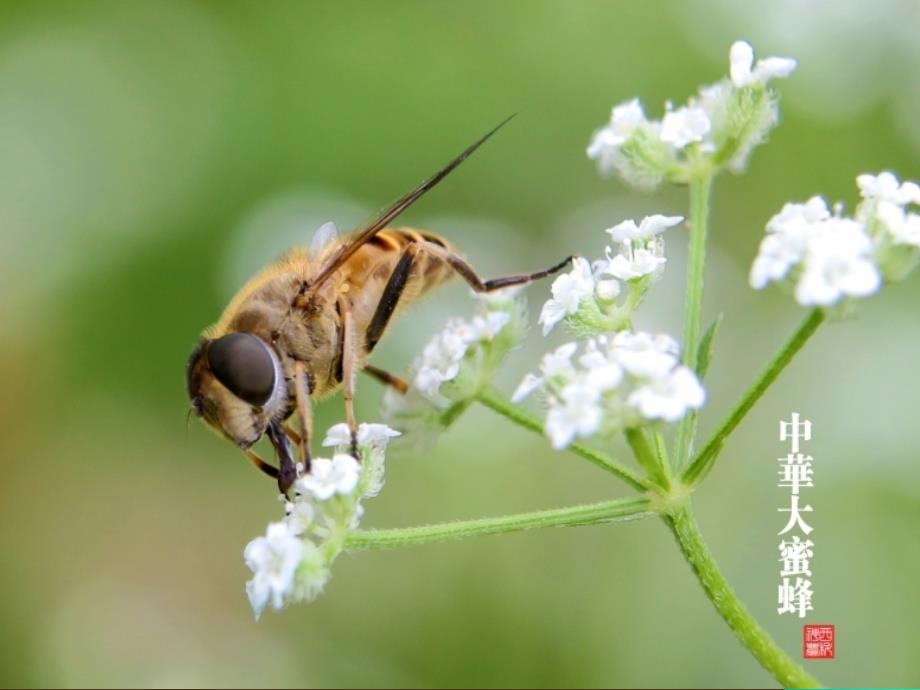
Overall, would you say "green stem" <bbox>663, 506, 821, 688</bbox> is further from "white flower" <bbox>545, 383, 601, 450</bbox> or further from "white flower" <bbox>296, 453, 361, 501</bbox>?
"white flower" <bbox>296, 453, 361, 501</bbox>

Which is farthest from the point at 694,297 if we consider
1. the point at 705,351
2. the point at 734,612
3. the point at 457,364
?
the point at 734,612

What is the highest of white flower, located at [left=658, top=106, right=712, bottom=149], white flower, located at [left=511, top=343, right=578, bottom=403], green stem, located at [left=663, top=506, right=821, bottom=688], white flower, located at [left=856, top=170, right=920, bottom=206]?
white flower, located at [left=658, top=106, right=712, bottom=149]

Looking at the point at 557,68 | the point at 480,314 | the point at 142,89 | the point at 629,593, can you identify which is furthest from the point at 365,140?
the point at 480,314

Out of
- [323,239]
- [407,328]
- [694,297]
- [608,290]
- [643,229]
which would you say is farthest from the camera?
[407,328]

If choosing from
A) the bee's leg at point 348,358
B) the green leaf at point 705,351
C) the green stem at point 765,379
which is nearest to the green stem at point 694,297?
the green leaf at point 705,351

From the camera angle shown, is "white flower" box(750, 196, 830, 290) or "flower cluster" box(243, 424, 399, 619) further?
"flower cluster" box(243, 424, 399, 619)

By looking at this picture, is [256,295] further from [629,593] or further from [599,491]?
[599,491]

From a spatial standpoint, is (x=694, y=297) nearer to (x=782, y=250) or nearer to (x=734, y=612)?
(x=782, y=250)

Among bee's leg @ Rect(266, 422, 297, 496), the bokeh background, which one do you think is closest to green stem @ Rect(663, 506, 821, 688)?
bee's leg @ Rect(266, 422, 297, 496)
